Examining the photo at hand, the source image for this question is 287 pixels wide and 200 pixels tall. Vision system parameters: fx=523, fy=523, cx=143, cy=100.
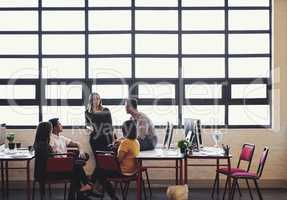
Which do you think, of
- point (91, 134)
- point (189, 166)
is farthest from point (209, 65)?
point (91, 134)

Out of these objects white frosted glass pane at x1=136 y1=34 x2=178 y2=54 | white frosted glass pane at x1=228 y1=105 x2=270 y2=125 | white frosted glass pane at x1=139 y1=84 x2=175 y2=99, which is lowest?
white frosted glass pane at x1=228 y1=105 x2=270 y2=125

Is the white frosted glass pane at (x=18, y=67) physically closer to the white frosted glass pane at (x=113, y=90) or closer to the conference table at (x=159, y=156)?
the white frosted glass pane at (x=113, y=90)

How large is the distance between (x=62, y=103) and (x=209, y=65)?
105 inches

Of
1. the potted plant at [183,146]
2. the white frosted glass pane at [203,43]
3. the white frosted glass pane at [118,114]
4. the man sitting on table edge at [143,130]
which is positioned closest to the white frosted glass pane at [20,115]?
the white frosted glass pane at [118,114]

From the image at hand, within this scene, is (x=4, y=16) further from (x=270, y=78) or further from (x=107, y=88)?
(x=270, y=78)

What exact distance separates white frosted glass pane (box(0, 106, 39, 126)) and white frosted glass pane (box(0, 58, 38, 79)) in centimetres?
55

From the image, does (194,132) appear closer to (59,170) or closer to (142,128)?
(142,128)

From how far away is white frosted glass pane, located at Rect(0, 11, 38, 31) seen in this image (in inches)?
361

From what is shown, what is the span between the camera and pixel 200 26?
30.1ft

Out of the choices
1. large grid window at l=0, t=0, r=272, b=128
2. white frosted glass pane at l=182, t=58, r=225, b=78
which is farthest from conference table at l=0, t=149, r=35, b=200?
white frosted glass pane at l=182, t=58, r=225, b=78

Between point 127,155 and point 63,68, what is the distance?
2.91 meters

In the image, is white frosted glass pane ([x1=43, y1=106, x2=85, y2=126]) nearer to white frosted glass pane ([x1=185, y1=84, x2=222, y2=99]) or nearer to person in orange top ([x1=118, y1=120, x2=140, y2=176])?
white frosted glass pane ([x1=185, y1=84, x2=222, y2=99])

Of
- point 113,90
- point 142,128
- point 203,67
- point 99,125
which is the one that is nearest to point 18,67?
point 113,90

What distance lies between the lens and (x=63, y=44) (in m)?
9.20
